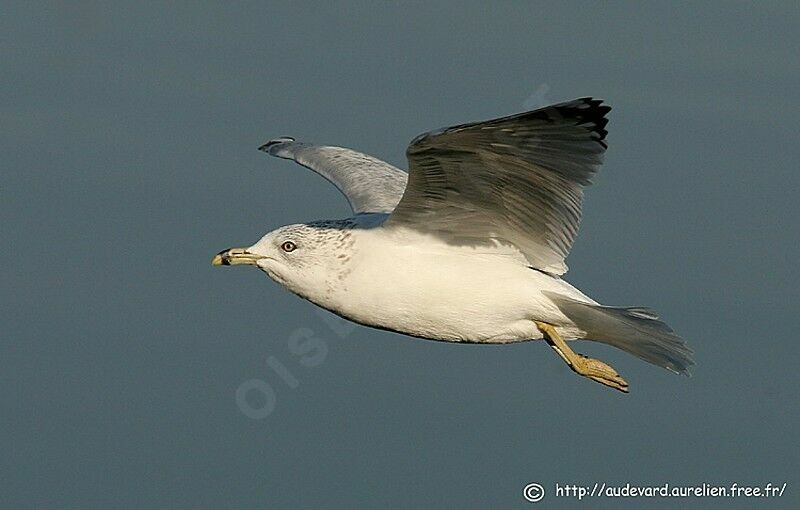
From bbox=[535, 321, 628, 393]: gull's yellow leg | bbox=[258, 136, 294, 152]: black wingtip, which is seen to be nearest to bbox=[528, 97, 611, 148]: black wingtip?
bbox=[535, 321, 628, 393]: gull's yellow leg

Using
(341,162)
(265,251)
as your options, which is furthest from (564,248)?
(341,162)

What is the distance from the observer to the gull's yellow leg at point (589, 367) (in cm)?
→ 1166

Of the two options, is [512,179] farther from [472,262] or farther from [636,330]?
[636,330]

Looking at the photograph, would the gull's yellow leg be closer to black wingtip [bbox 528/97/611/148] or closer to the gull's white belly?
the gull's white belly

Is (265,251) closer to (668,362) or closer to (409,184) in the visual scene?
(409,184)

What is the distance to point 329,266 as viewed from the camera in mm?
11180

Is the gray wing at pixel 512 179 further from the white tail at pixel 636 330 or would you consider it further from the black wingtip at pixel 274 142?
the black wingtip at pixel 274 142

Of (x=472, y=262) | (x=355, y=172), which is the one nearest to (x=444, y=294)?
(x=472, y=262)

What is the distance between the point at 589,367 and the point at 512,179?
1667 mm

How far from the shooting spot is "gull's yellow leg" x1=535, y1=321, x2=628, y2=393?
11.7 m

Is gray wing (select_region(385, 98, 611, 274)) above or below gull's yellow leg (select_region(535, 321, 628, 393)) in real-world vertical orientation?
above

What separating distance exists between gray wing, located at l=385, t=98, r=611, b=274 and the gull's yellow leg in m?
0.50

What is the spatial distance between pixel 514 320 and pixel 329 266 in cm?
127

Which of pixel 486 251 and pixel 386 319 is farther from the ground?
pixel 486 251
